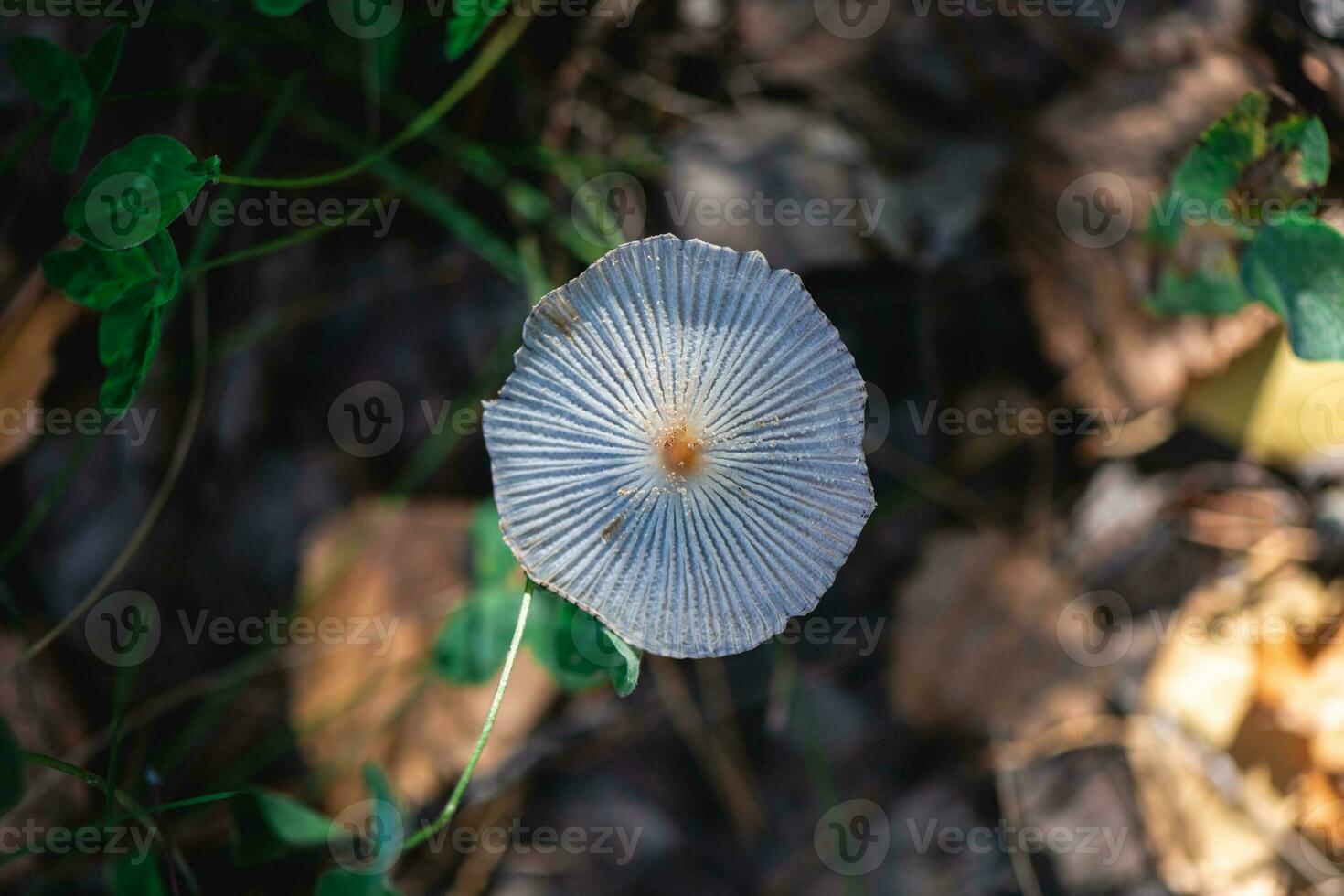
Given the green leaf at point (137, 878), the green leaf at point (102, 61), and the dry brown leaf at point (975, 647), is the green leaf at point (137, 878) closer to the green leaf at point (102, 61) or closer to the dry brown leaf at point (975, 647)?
the green leaf at point (102, 61)


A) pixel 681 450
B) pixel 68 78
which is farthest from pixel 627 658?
pixel 68 78

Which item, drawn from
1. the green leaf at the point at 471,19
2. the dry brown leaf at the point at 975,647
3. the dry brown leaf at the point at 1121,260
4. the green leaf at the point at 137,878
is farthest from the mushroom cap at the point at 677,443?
the dry brown leaf at the point at 1121,260

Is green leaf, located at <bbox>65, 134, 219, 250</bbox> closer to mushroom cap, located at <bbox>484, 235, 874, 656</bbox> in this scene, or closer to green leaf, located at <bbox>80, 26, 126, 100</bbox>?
green leaf, located at <bbox>80, 26, 126, 100</bbox>

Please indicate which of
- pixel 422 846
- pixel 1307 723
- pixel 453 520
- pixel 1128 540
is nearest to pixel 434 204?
pixel 453 520

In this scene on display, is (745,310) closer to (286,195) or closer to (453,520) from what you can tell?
(453,520)

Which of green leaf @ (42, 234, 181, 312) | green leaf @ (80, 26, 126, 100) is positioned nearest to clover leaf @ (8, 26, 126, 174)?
green leaf @ (80, 26, 126, 100)

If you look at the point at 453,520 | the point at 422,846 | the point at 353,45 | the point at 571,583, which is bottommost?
the point at 422,846

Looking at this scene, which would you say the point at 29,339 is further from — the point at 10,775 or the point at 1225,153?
the point at 1225,153
